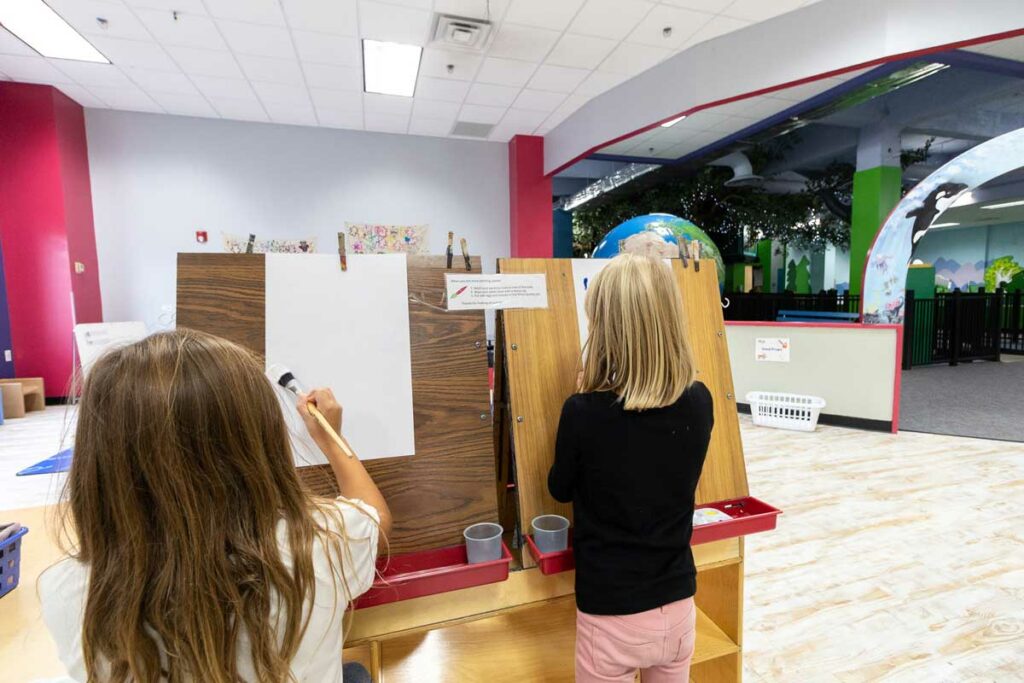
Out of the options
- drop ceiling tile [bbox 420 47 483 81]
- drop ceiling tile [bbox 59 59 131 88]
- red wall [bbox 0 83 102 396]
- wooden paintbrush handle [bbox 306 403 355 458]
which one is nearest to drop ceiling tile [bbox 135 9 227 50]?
drop ceiling tile [bbox 59 59 131 88]

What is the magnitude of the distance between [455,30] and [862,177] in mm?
6913

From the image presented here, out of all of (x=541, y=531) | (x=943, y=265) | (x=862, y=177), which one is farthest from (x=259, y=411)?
(x=943, y=265)

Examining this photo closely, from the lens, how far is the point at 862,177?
7.70 meters

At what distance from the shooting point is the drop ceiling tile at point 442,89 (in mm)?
5125

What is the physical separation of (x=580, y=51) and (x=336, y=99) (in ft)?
8.96

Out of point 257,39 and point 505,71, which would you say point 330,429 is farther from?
point 505,71

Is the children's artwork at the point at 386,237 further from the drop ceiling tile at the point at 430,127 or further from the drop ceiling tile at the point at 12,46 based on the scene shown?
the drop ceiling tile at the point at 12,46

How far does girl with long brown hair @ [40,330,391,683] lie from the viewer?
645 mm

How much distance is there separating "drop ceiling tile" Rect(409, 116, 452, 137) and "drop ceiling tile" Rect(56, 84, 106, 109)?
11.1 ft

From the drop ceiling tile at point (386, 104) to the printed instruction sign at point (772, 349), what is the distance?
451 cm

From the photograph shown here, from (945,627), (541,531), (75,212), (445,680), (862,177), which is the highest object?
(862,177)

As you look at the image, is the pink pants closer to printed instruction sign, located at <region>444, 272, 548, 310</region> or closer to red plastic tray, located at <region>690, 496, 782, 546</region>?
red plastic tray, located at <region>690, 496, 782, 546</region>

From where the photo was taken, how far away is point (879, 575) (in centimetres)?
220

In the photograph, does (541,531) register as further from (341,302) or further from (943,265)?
(943,265)
